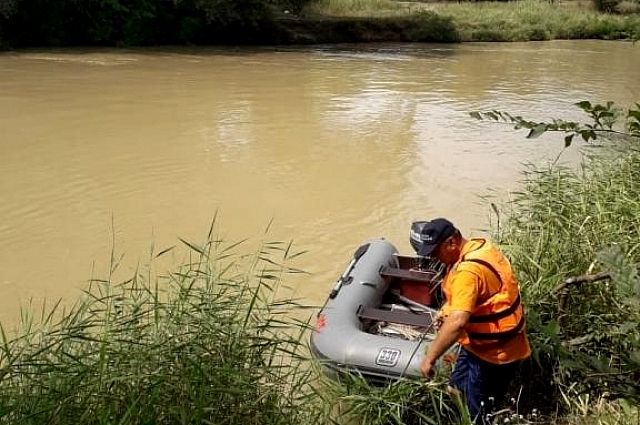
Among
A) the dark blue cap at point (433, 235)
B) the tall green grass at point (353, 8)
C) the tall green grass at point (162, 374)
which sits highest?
the tall green grass at point (353, 8)

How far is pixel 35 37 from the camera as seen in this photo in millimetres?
18562

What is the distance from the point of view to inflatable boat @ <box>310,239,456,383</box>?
3264 mm

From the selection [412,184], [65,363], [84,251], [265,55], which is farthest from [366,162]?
[265,55]

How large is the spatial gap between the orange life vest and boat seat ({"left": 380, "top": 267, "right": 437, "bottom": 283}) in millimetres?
1055

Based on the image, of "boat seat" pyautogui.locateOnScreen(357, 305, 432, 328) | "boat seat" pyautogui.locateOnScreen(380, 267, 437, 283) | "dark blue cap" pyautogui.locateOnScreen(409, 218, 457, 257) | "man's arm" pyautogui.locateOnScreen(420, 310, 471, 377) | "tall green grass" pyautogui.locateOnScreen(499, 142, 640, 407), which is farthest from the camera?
"boat seat" pyautogui.locateOnScreen(380, 267, 437, 283)

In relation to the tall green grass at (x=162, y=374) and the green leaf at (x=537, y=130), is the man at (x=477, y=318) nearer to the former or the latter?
the tall green grass at (x=162, y=374)

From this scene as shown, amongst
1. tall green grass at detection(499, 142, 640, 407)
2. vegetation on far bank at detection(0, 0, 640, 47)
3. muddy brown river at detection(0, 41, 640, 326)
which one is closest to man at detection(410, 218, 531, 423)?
tall green grass at detection(499, 142, 640, 407)

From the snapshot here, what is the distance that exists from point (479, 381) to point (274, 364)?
0.84 meters

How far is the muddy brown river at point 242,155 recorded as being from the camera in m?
5.98

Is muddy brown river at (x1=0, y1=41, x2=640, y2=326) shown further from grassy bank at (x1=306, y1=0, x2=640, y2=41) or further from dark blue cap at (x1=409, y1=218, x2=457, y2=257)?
grassy bank at (x1=306, y1=0, x2=640, y2=41)

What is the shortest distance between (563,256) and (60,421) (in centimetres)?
263

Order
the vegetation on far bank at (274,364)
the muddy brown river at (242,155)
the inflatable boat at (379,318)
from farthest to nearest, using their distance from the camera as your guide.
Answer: the muddy brown river at (242,155), the inflatable boat at (379,318), the vegetation on far bank at (274,364)

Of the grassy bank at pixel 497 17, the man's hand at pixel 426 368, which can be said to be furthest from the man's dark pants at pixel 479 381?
the grassy bank at pixel 497 17

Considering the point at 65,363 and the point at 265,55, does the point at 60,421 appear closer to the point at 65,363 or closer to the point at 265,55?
the point at 65,363
